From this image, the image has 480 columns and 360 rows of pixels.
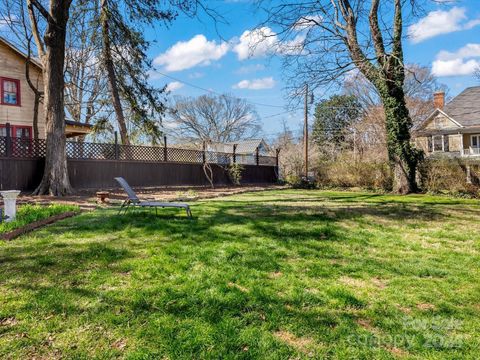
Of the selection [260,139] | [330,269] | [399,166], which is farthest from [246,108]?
[330,269]

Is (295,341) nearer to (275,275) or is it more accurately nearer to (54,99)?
(275,275)

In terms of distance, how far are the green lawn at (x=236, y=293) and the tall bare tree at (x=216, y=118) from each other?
3156 centimetres

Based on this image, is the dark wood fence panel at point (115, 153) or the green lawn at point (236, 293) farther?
the dark wood fence panel at point (115, 153)

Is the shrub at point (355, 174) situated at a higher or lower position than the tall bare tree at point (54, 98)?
lower

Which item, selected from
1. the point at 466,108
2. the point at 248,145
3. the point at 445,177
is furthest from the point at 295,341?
the point at 248,145

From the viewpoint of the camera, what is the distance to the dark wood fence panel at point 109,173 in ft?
33.1

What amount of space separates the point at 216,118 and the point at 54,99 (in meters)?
31.0

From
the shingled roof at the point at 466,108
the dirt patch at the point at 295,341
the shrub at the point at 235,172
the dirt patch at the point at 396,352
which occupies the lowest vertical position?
the dirt patch at the point at 396,352

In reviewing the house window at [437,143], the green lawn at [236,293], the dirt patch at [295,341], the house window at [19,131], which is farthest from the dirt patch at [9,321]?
the house window at [437,143]

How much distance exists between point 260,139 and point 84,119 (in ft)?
73.7

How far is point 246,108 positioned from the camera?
41219 millimetres

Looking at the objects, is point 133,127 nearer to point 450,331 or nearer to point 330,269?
point 330,269

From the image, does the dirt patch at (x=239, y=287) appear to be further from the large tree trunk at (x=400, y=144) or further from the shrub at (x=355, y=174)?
the shrub at (x=355, y=174)

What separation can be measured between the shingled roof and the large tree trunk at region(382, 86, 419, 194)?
16.2m
